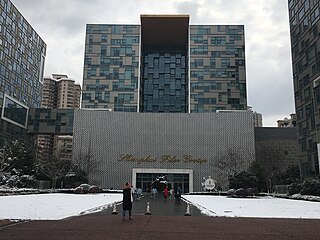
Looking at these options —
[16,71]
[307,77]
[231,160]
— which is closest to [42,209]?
[307,77]

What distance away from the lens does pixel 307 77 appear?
176 ft

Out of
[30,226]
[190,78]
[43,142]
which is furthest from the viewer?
[43,142]

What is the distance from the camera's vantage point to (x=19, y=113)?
243ft

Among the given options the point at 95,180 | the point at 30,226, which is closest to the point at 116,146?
the point at 95,180

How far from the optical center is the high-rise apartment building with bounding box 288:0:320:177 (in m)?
50.1

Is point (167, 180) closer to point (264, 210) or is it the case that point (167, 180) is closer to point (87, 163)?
point (87, 163)

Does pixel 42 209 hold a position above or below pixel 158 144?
below

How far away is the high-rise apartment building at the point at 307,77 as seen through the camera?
1973 inches

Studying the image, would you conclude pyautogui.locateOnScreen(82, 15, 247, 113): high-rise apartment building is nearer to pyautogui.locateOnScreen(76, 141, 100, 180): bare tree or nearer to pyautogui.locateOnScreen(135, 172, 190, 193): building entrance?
pyautogui.locateOnScreen(76, 141, 100, 180): bare tree

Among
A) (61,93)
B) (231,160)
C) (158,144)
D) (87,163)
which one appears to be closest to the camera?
(231,160)

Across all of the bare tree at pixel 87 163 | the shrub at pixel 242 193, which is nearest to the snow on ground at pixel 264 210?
the shrub at pixel 242 193

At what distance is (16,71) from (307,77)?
53677mm

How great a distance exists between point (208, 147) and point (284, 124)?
84.7m

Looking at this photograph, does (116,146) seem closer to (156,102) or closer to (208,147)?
(208,147)
